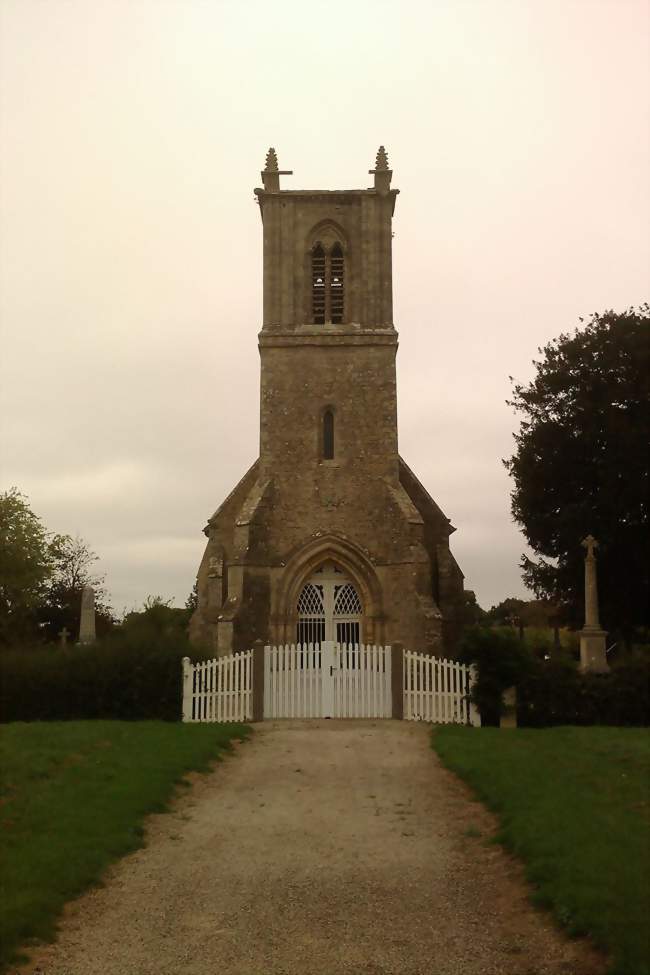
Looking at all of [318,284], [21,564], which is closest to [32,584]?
[21,564]

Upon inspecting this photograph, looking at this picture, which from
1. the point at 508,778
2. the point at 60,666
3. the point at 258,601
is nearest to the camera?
the point at 508,778

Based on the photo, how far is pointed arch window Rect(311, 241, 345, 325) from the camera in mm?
26516

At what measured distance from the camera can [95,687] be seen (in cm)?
1803

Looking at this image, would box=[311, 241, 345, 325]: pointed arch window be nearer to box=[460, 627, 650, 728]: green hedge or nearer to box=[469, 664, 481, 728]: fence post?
box=[469, 664, 481, 728]: fence post

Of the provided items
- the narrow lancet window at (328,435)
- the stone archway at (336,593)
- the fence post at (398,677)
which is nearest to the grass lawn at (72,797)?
the fence post at (398,677)

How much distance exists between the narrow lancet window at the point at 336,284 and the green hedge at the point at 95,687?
11.7m

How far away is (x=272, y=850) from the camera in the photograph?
9.09m

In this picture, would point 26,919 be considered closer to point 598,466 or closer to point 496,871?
point 496,871

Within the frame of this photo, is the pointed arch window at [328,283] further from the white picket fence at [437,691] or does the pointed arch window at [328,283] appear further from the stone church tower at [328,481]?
the white picket fence at [437,691]

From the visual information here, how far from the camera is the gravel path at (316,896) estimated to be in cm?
644

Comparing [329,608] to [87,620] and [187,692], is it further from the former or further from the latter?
[187,692]

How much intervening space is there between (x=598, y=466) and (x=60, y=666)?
15309mm

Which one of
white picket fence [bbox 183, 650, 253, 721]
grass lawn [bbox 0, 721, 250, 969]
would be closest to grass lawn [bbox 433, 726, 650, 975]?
grass lawn [bbox 0, 721, 250, 969]

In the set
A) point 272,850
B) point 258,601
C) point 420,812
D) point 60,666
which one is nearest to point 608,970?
point 272,850
